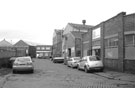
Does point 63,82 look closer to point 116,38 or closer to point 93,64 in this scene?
point 93,64

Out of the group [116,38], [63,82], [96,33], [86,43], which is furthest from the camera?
[86,43]

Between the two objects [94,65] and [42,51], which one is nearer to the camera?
[94,65]

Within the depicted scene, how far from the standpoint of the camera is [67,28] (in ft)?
186

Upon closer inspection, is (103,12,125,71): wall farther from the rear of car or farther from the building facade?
the building facade

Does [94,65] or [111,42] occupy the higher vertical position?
[111,42]

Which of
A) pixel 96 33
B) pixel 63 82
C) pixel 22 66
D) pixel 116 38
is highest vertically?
pixel 96 33

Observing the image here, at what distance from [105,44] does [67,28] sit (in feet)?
115

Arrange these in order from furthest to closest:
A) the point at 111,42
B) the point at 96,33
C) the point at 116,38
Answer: the point at 96,33, the point at 111,42, the point at 116,38

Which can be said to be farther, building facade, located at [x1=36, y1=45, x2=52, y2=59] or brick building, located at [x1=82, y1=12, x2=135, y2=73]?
building facade, located at [x1=36, y1=45, x2=52, y2=59]

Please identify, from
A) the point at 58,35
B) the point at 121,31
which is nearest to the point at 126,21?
the point at 121,31

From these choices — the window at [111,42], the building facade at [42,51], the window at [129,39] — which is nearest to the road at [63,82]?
the window at [129,39]

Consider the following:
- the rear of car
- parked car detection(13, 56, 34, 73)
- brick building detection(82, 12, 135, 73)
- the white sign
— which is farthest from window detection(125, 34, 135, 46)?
parked car detection(13, 56, 34, 73)

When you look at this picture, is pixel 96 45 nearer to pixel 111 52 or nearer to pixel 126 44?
pixel 111 52

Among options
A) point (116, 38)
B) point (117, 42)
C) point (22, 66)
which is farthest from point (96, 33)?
point (22, 66)
